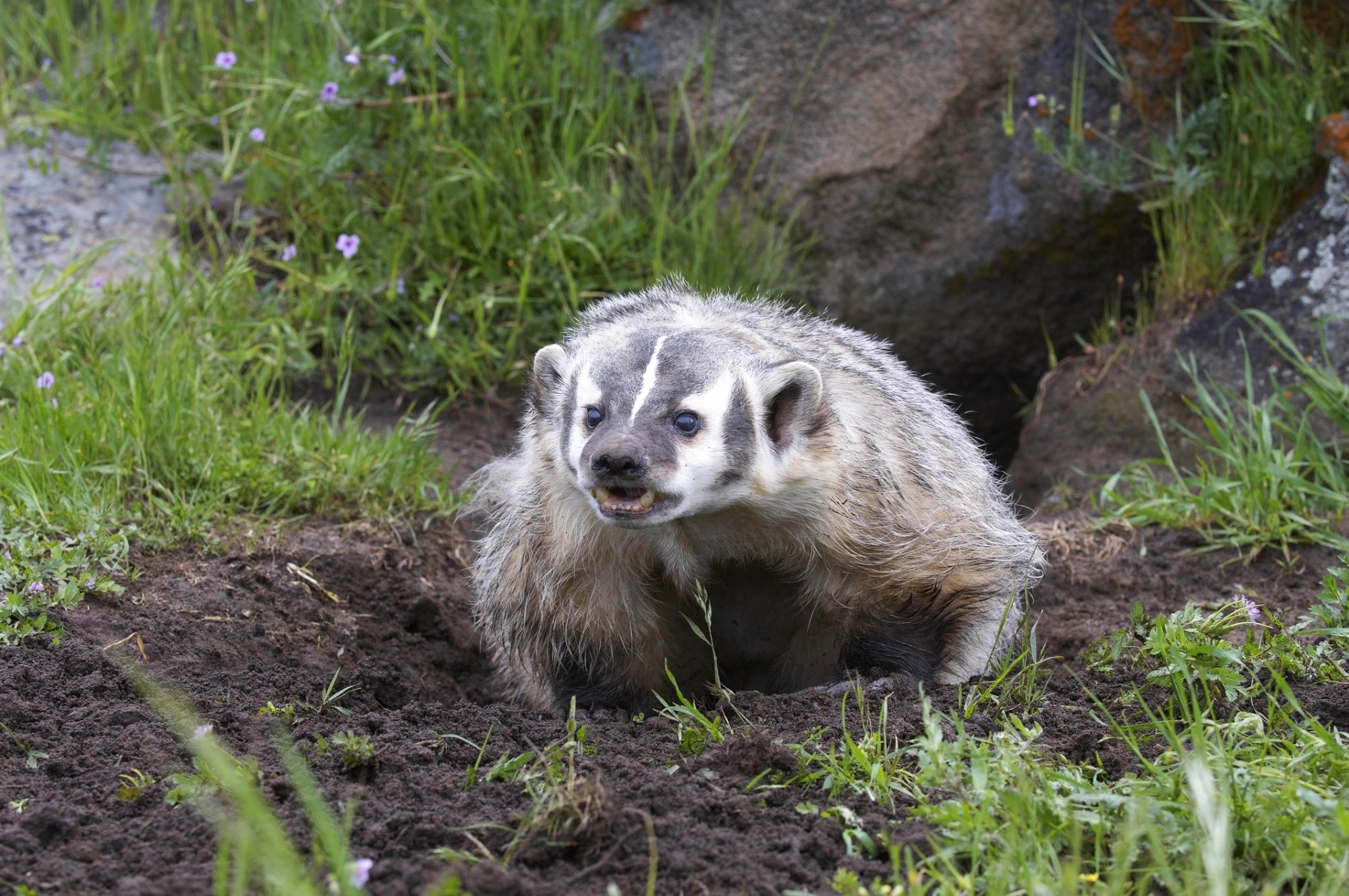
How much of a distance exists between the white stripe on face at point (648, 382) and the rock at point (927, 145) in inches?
109

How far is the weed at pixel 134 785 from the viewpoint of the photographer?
7.54ft

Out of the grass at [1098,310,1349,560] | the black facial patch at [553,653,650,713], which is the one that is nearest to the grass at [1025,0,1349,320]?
the grass at [1098,310,1349,560]

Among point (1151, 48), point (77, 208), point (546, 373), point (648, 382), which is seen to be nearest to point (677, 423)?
point (648, 382)

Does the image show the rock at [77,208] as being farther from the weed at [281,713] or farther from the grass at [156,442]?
the weed at [281,713]

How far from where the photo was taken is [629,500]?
9.07ft

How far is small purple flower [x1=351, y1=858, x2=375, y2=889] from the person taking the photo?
1841 mm

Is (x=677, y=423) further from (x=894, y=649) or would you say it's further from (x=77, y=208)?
(x=77, y=208)

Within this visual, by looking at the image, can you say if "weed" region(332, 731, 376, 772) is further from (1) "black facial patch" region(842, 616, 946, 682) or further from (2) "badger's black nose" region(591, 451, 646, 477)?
(1) "black facial patch" region(842, 616, 946, 682)

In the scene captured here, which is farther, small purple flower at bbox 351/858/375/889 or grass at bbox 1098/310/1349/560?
grass at bbox 1098/310/1349/560

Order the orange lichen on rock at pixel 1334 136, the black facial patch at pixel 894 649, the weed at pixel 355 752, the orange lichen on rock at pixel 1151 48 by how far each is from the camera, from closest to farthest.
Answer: the weed at pixel 355 752 < the black facial patch at pixel 894 649 < the orange lichen on rock at pixel 1334 136 < the orange lichen on rock at pixel 1151 48

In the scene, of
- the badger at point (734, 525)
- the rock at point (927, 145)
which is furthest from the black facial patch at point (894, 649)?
the rock at point (927, 145)

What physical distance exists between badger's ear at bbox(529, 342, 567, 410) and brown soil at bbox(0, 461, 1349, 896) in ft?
2.68

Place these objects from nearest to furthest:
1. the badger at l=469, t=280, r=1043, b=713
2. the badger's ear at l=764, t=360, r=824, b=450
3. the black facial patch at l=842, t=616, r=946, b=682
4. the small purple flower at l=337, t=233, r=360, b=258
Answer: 1. the badger at l=469, t=280, r=1043, b=713
2. the badger's ear at l=764, t=360, r=824, b=450
3. the black facial patch at l=842, t=616, r=946, b=682
4. the small purple flower at l=337, t=233, r=360, b=258

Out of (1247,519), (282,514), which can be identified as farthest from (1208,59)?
(282,514)
